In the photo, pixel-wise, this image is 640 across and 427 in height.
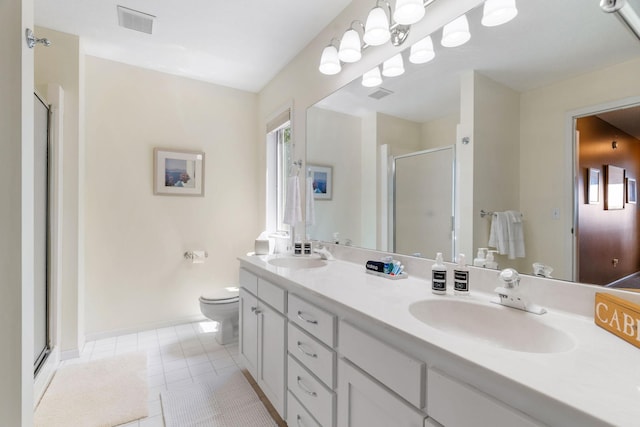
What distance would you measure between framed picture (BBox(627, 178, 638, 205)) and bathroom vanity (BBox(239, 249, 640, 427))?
299 millimetres

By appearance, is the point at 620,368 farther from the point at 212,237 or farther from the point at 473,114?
the point at 212,237

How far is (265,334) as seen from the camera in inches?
64.4

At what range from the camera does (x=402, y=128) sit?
1592 millimetres

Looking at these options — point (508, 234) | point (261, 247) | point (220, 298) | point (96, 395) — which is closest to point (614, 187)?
point (508, 234)

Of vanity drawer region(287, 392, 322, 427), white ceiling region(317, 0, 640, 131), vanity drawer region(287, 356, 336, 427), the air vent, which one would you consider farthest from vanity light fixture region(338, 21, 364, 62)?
vanity drawer region(287, 392, 322, 427)

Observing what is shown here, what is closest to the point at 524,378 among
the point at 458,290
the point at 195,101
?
the point at 458,290

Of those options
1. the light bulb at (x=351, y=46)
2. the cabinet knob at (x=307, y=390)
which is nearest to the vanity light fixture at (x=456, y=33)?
the light bulb at (x=351, y=46)

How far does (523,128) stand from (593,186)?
0.98 ft

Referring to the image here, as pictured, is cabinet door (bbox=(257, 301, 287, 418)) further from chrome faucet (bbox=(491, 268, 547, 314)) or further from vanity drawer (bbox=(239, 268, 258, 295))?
chrome faucet (bbox=(491, 268, 547, 314))

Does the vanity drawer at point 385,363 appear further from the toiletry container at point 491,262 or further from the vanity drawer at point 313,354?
the toiletry container at point 491,262

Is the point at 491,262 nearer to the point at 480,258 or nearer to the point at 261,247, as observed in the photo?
the point at 480,258

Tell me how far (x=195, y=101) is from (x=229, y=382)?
2.59 metres

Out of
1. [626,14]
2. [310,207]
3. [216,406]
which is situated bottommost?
[216,406]
